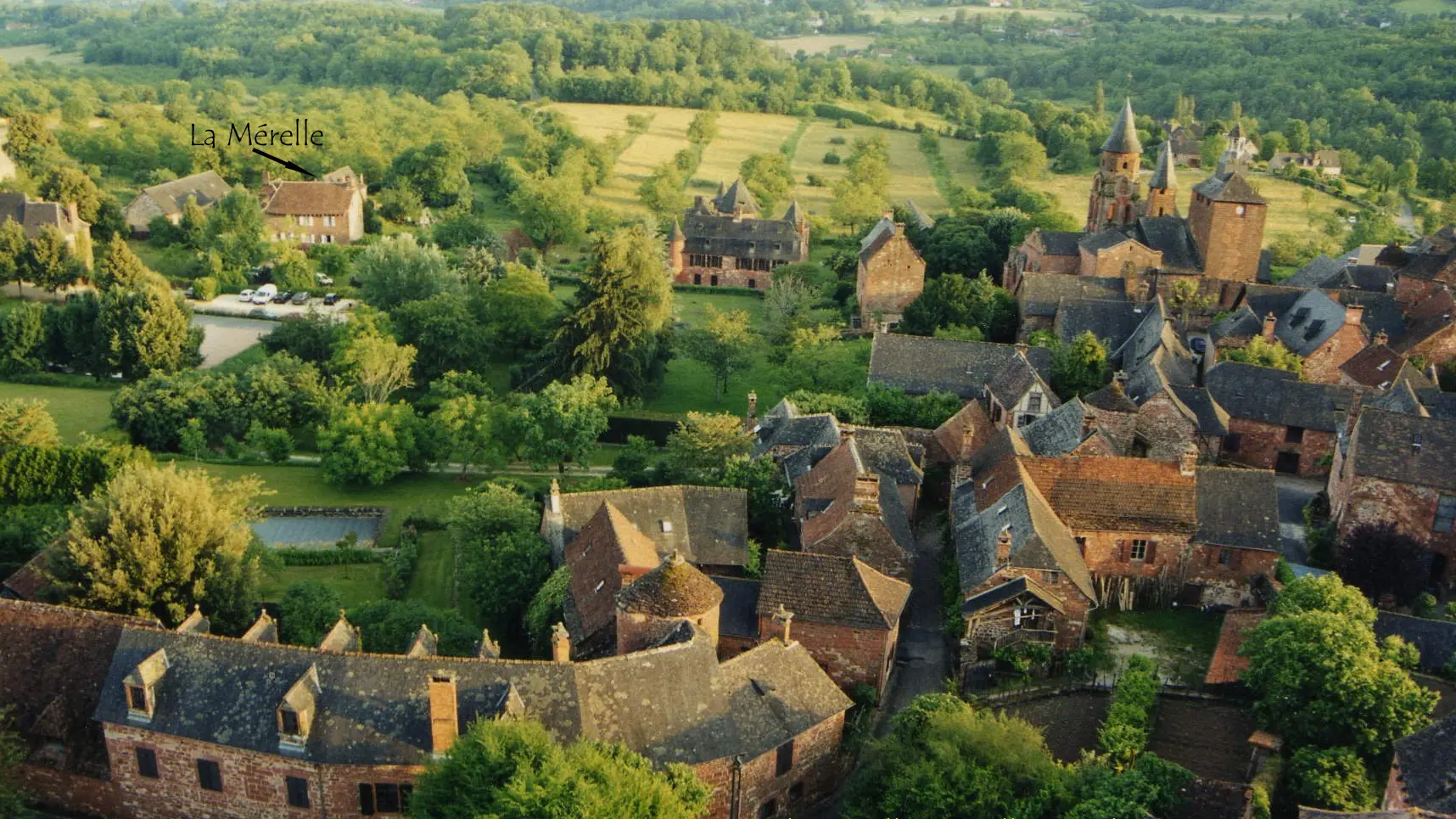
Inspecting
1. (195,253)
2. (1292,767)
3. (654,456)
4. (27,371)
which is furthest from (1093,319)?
(195,253)

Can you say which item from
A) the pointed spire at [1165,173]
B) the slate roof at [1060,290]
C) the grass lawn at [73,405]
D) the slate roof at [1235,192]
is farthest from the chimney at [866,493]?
the pointed spire at [1165,173]

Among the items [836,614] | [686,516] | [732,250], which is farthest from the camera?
[732,250]

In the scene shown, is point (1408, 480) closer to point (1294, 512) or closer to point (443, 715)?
point (1294, 512)

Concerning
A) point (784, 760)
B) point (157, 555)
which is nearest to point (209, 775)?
point (157, 555)

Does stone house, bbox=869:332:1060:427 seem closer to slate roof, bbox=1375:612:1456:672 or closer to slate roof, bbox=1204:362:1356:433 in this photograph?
slate roof, bbox=1204:362:1356:433

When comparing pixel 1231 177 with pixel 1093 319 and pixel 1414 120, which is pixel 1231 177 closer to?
pixel 1093 319

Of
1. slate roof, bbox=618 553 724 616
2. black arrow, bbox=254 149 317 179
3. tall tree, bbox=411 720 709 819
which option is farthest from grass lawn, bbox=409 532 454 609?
black arrow, bbox=254 149 317 179
